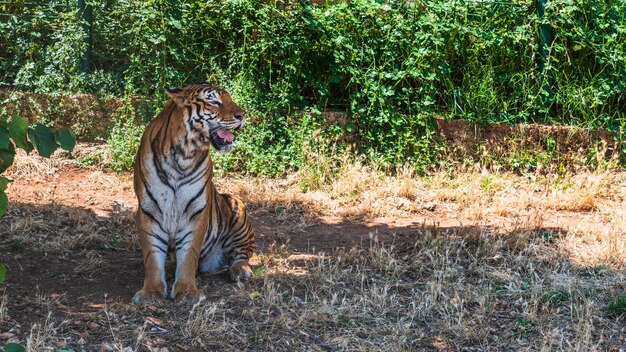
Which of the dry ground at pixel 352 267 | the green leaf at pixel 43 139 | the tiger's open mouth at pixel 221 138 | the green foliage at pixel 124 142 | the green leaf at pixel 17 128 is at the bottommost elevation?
the dry ground at pixel 352 267

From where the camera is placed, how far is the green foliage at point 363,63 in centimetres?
934

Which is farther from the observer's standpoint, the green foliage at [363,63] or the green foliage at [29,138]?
the green foliage at [363,63]

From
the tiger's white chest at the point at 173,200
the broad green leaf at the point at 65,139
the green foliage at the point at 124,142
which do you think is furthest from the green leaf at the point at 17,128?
the green foliage at the point at 124,142

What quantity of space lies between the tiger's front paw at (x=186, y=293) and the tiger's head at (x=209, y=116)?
0.91 m

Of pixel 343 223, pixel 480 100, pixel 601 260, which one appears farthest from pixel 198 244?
pixel 480 100

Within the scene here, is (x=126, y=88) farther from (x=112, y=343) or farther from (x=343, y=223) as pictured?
(x=112, y=343)

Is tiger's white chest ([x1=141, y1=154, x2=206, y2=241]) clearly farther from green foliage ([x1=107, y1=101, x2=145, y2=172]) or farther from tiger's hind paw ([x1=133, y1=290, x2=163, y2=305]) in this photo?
green foliage ([x1=107, y1=101, x2=145, y2=172])

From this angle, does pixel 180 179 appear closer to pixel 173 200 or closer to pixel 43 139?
pixel 173 200

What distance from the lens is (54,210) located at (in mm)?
7789

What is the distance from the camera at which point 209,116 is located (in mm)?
5891

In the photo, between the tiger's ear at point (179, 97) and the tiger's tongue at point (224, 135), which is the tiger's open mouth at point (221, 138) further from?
the tiger's ear at point (179, 97)

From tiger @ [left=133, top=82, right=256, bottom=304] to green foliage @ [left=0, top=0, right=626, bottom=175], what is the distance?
3.27 meters

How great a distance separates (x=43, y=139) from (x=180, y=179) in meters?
1.42

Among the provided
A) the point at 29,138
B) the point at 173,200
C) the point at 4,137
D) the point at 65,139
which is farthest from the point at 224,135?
the point at 4,137
